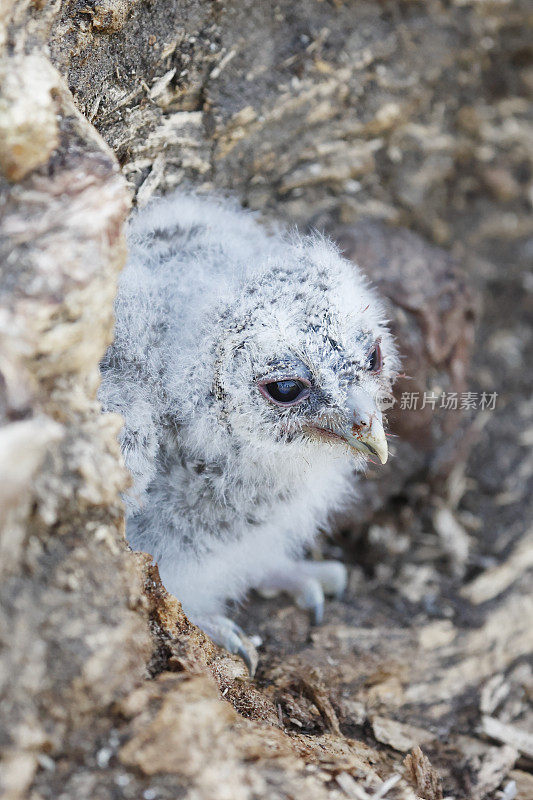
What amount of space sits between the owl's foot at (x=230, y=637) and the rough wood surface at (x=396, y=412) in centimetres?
9

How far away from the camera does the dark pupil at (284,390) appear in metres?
2.42

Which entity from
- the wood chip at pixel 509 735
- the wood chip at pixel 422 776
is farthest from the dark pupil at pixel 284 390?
the wood chip at pixel 509 735

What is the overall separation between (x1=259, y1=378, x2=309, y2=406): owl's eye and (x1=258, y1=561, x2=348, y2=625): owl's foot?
1.18 meters

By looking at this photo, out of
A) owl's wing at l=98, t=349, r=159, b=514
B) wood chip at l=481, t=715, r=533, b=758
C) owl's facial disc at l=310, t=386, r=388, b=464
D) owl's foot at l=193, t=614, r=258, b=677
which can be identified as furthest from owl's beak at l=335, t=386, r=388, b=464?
wood chip at l=481, t=715, r=533, b=758

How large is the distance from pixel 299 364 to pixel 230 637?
1.21 m

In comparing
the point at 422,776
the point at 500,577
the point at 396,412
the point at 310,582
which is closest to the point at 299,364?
the point at 396,412

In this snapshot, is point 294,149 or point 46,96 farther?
point 294,149

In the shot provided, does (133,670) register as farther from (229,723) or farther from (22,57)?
(22,57)

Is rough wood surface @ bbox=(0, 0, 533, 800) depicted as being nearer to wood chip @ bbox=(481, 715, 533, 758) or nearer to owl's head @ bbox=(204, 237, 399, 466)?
wood chip @ bbox=(481, 715, 533, 758)

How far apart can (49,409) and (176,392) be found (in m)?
0.82

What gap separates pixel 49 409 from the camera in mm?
1773

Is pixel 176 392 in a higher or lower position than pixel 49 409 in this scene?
lower

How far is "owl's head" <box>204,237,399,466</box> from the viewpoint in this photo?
2.39m

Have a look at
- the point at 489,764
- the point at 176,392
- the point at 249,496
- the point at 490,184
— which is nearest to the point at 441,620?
the point at 489,764
